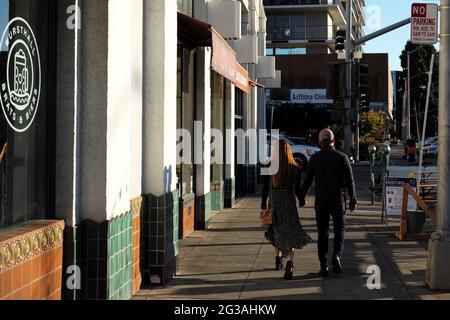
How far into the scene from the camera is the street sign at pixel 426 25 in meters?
9.31

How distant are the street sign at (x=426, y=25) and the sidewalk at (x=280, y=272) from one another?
10.2 ft

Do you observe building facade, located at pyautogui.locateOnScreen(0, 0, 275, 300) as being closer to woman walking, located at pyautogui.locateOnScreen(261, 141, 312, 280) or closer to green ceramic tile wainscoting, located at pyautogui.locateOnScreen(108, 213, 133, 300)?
green ceramic tile wainscoting, located at pyautogui.locateOnScreen(108, 213, 133, 300)

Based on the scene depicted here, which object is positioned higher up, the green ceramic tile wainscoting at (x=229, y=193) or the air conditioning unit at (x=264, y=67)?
the air conditioning unit at (x=264, y=67)

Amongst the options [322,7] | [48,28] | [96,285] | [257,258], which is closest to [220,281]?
[257,258]

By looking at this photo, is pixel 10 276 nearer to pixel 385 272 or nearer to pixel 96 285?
pixel 96 285

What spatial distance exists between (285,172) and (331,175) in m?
0.58

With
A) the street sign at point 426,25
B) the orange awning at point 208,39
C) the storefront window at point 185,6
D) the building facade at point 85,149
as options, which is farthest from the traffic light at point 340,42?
the building facade at point 85,149

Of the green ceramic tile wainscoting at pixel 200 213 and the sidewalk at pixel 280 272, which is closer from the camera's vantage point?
the sidewalk at pixel 280 272

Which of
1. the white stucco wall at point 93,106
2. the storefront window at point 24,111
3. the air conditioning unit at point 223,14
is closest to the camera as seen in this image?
the storefront window at point 24,111

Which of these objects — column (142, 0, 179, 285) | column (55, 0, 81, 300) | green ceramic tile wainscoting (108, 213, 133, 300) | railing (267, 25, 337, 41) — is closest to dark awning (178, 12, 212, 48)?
column (142, 0, 179, 285)

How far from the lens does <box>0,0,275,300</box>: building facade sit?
5.25 m

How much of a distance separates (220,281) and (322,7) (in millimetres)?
58471

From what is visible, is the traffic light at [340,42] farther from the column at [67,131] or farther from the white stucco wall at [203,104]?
the column at [67,131]

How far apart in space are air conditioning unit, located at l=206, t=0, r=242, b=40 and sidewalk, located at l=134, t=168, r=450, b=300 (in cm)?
419
